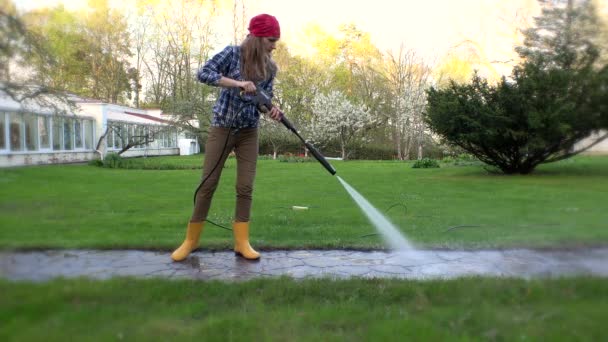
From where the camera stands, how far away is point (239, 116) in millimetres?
3416

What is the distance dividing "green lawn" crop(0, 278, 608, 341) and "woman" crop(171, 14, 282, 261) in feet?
3.04

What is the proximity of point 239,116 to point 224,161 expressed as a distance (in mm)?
381

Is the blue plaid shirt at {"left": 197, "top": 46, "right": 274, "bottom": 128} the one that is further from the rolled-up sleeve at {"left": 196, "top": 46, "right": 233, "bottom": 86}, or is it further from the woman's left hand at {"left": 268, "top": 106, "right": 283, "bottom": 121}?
the woman's left hand at {"left": 268, "top": 106, "right": 283, "bottom": 121}

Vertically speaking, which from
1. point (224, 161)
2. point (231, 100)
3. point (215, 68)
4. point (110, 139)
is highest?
point (110, 139)

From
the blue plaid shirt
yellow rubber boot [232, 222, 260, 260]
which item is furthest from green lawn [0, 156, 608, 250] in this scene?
the blue plaid shirt

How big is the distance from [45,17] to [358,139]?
25.9m

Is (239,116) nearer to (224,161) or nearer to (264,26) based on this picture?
(224,161)

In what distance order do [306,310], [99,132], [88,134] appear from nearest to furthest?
1. [306,310]
2. [88,134]
3. [99,132]

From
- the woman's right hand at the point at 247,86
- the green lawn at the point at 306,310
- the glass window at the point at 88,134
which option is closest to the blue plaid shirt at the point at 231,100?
the woman's right hand at the point at 247,86

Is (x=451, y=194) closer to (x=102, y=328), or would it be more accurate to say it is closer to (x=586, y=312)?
(x=586, y=312)

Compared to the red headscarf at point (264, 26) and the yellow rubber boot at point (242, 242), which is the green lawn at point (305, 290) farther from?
the red headscarf at point (264, 26)

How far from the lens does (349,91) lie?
34688 millimetres

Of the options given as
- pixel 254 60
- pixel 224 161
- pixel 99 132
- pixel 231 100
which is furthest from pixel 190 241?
pixel 99 132

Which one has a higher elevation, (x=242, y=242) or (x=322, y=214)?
(x=242, y=242)
